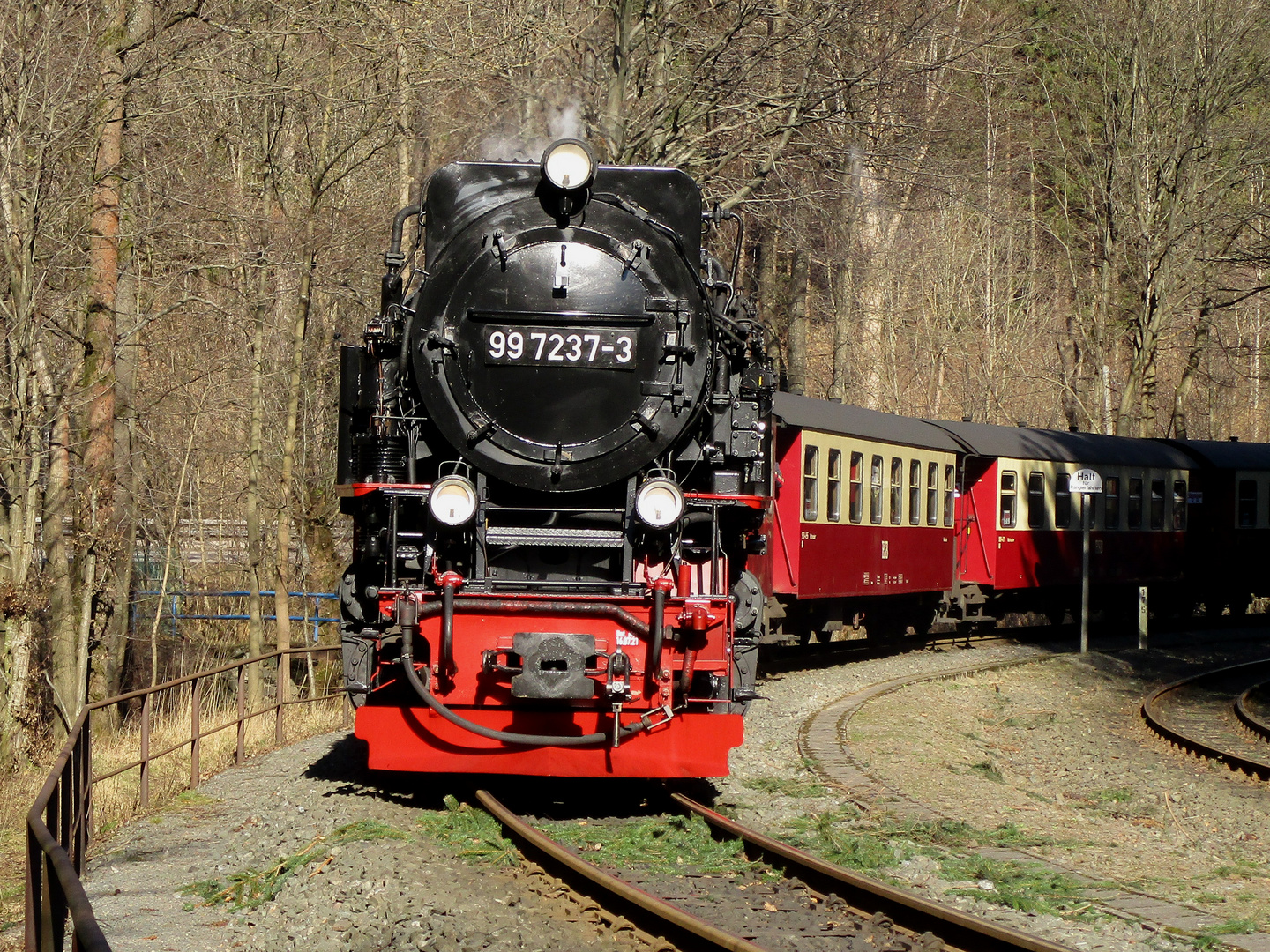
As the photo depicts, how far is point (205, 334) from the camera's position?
1881 cm

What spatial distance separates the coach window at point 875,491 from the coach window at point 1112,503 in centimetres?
632

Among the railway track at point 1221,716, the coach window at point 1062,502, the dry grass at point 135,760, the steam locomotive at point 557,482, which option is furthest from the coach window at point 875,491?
the steam locomotive at point 557,482

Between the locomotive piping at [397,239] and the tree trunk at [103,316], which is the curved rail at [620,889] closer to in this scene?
the locomotive piping at [397,239]

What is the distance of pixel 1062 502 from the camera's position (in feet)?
68.0

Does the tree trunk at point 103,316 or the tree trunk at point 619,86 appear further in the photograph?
the tree trunk at point 619,86

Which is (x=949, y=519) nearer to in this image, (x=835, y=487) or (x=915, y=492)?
(x=915, y=492)

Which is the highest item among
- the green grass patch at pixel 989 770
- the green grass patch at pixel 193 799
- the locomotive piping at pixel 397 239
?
the locomotive piping at pixel 397 239

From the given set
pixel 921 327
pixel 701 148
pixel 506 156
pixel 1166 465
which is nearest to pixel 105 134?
pixel 506 156

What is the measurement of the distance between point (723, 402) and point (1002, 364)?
2686 cm

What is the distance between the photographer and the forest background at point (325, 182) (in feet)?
37.5

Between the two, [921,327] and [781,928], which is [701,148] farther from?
[921,327]

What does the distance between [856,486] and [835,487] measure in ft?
2.16

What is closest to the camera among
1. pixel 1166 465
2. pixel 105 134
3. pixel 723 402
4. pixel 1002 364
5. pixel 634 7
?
pixel 723 402

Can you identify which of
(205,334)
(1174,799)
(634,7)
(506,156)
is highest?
(634,7)
